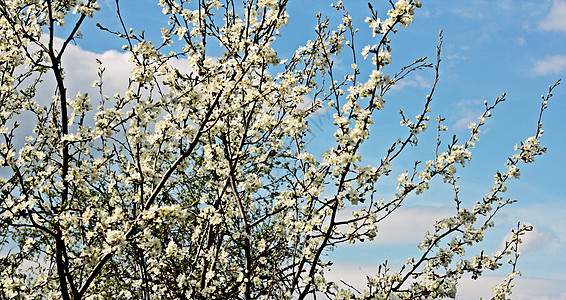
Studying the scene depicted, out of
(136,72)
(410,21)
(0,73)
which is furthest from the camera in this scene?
(0,73)

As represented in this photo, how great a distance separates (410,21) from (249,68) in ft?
6.88

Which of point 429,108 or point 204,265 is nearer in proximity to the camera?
point 429,108

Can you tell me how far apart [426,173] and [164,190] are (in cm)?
419

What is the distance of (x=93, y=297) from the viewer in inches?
311

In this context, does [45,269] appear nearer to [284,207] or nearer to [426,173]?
[284,207]

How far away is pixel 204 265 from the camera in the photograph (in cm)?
671

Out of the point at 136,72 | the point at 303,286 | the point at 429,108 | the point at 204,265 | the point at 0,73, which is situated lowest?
the point at 303,286

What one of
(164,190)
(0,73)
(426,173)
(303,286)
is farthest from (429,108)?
(0,73)

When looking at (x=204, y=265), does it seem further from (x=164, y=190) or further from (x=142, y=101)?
(x=142, y=101)

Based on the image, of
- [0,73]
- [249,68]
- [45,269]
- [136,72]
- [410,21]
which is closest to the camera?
[410,21]

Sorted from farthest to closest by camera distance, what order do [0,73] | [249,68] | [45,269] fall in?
[45,269], [0,73], [249,68]

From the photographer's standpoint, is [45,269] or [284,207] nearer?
[284,207]

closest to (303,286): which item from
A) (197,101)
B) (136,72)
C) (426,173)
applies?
(426,173)

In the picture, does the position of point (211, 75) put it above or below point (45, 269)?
above
